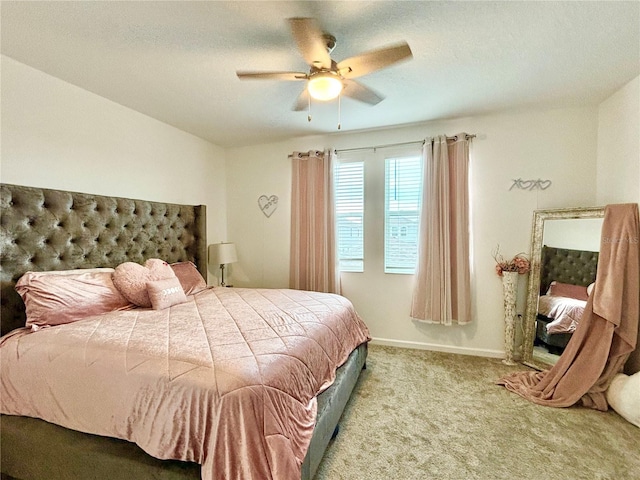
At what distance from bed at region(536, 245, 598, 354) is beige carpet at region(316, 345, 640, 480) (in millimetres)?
649

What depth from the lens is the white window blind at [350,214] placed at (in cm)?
355

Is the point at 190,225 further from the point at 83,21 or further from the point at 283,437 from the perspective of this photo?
the point at 283,437

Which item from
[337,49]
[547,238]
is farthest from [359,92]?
[547,238]

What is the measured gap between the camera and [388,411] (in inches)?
84.9

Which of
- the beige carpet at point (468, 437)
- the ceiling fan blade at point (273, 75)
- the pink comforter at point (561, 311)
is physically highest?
the ceiling fan blade at point (273, 75)

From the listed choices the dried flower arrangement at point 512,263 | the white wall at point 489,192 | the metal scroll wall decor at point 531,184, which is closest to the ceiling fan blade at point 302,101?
the white wall at point 489,192

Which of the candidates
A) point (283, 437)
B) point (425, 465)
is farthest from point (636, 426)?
point (283, 437)

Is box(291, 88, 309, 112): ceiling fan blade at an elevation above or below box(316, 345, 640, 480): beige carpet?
above

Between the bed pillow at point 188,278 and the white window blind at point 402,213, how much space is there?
210 centimetres

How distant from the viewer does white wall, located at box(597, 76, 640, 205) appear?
7.47ft

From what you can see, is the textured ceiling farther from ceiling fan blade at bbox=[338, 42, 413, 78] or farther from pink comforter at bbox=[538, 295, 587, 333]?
pink comforter at bbox=[538, 295, 587, 333]

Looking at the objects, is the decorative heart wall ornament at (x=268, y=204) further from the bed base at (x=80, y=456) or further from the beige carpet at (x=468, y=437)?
the bed base at (x=80, y=456)

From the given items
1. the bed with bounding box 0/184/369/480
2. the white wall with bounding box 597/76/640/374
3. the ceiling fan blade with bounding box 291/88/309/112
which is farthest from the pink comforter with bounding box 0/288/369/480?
the white wall with bounding box 597/76/640/374

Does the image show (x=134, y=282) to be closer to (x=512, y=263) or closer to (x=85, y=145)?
(x=85, y=145)
